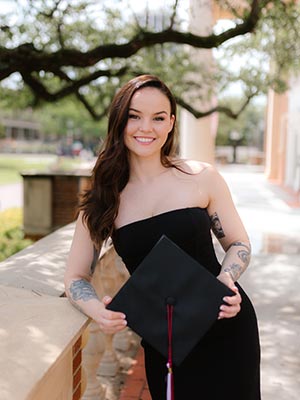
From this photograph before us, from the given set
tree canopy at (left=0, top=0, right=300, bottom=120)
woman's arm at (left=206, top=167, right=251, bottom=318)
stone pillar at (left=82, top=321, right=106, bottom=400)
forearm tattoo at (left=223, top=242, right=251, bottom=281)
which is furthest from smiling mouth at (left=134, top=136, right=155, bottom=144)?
tree canopy at (left=0, top=0, right=300, bottom=120)

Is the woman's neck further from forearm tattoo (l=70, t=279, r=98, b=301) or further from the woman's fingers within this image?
the woman's fingers

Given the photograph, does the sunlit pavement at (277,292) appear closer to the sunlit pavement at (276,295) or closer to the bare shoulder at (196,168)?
the sunlit pavement at (276,295)

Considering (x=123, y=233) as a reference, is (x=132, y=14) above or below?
above

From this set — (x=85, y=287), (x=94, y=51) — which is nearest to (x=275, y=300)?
(x=94, y=51)

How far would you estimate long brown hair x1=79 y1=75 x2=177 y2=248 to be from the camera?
1.99 meters

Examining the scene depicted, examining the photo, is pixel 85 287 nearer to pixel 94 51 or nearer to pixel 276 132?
pixel 94 51

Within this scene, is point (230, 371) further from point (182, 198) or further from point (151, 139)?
point (151, 139)

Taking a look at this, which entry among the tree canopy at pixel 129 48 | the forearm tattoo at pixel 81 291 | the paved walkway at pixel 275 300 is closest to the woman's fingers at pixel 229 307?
the forearm tattoo at pixel 81 291

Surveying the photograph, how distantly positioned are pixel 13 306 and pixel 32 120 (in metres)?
88.2

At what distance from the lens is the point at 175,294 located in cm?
171

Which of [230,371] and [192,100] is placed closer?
[230,371]

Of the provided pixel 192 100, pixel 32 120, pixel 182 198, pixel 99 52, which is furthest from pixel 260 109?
pixel 182 198

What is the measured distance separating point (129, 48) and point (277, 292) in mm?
3196

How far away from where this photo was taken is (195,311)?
1.71 m
